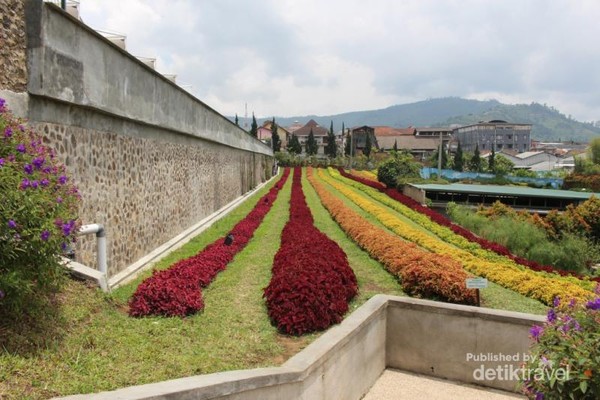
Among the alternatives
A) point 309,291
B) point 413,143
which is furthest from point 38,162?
point 413,143

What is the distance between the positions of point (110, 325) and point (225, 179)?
16121 mm

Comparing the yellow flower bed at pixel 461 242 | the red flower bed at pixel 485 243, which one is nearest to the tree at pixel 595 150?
the red flower bed at pixel 485 243

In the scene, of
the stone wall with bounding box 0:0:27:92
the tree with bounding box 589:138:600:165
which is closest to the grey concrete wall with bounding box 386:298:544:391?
the stone wall with bounding box 0:0:27:92

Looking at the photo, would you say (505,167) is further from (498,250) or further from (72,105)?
(72,105)

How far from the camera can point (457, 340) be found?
6582mm

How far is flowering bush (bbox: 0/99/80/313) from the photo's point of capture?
368 cm

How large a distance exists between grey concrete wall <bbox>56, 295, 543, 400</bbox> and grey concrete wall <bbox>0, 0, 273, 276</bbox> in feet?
13.6

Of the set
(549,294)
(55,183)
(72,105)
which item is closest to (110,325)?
(55,183)

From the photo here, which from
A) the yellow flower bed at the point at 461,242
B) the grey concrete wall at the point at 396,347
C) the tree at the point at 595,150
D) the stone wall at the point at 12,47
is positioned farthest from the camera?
the tree at the point at 595,150

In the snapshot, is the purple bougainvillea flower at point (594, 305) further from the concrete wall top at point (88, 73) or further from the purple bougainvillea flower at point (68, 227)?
the concrete wall top at point (88, 73)

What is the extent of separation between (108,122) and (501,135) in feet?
574

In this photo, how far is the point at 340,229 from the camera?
15.9m

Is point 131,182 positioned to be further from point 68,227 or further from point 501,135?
point 501,135

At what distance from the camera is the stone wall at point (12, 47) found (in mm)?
5469
